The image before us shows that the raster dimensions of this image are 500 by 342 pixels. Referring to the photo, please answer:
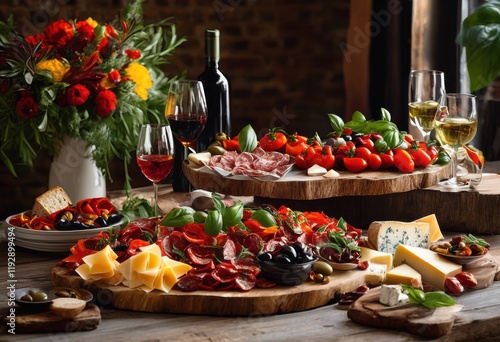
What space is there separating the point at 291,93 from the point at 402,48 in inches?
53.5

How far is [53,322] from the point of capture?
176 cm

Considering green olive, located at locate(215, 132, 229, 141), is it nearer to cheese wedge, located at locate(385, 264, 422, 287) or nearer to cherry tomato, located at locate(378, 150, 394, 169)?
cherry tomato, located at locate(378, 150, 394, 169)

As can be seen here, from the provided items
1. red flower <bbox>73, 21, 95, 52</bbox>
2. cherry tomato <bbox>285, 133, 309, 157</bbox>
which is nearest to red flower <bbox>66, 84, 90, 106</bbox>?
red flower <bbox>73, 21, 95, 52</bbox>

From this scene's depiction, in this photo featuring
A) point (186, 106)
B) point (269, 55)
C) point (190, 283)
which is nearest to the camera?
point (190, 283)

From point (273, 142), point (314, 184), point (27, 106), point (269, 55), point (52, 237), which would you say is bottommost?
point (52, 237)

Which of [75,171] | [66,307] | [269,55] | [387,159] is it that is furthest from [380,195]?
[269,55]

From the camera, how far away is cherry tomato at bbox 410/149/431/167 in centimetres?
259

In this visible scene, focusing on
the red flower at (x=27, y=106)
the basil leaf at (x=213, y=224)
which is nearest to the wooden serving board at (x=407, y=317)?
the basil leaf at (x=213, y=224)

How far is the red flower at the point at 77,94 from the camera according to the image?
2566mm

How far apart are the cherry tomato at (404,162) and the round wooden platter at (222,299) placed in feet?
2.27

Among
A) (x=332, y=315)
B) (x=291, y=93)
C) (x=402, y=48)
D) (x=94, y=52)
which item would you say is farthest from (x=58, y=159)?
(x=291, y=93)

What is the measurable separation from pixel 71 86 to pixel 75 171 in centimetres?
27

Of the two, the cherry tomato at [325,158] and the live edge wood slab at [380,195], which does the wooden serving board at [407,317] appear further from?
the cherry tomato at [325,158]

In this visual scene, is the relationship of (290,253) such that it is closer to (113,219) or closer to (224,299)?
(224,299)
